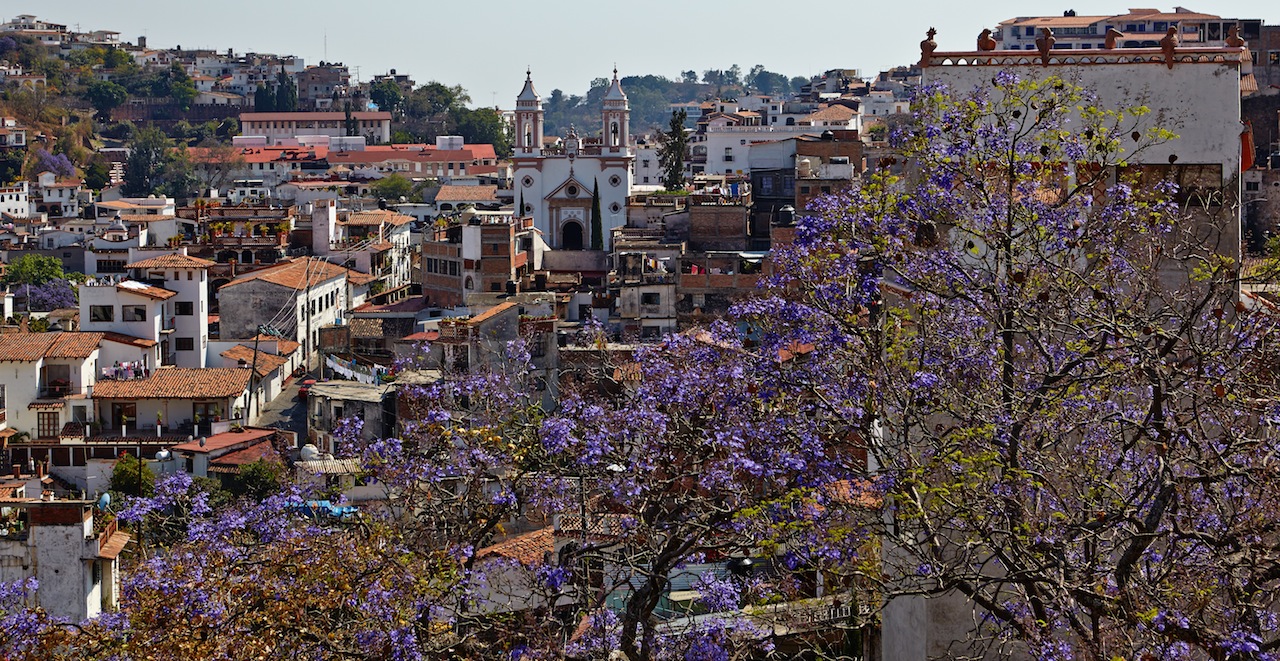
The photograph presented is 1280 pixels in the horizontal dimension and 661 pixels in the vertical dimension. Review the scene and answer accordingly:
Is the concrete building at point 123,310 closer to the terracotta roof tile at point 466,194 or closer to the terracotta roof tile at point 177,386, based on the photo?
the terracotta roof tile at point 177,386

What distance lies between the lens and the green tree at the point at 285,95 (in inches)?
4402

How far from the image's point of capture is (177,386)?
33844 mm

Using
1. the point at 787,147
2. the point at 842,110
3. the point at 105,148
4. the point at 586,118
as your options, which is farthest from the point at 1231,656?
the point at 586,118

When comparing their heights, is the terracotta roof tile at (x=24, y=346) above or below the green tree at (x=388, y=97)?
below

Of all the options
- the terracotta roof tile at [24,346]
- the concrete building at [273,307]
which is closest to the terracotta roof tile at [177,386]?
the terracotta roof tile at [24,346]

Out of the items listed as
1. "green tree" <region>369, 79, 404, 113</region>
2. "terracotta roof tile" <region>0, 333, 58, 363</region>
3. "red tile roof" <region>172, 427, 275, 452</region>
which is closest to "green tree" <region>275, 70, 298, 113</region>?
"green tree" <region>369, 79, 404, 113</region>

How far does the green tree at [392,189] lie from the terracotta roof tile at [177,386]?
139 feet

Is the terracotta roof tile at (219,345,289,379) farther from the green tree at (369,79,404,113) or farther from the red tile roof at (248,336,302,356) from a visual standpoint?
the green tree at (369,79,404,113)

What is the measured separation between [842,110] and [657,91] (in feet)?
416

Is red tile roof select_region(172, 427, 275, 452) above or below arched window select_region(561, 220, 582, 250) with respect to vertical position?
below

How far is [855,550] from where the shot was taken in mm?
8398

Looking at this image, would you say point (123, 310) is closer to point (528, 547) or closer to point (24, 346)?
point (24, 346)

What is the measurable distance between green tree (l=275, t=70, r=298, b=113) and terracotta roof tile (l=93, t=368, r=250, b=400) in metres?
78.3

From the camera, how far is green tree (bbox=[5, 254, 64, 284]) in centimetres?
5519
